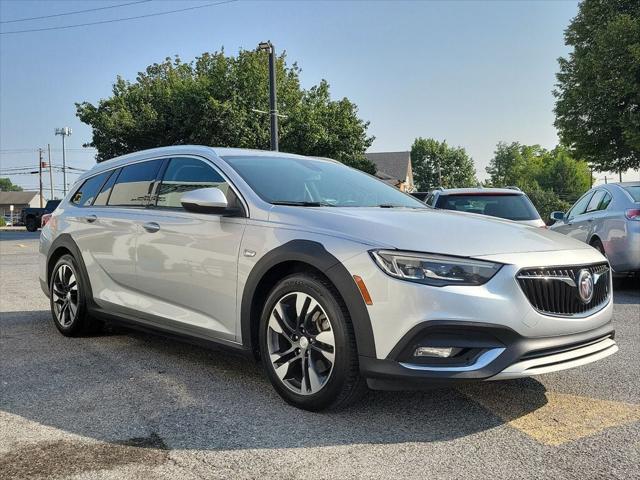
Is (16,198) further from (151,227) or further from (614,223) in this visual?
(151,227)

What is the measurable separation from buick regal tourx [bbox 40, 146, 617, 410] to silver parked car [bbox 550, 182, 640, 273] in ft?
14.4

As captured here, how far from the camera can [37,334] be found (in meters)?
5.68

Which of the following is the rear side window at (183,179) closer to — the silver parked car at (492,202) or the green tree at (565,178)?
the silver parked car at (492,202)

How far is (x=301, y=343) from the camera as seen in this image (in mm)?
3455

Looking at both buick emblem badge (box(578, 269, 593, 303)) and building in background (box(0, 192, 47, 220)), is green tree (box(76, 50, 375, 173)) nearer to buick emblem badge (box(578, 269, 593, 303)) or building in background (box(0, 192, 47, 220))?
buick emblem badge (box(578, 269, 593, 303))

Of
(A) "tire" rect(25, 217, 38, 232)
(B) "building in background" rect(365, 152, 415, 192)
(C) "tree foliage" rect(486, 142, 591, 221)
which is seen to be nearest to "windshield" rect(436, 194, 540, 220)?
(A) "tire" rect(25, 217, 38, 232)

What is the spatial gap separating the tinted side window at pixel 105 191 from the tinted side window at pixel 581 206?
6.99 metres

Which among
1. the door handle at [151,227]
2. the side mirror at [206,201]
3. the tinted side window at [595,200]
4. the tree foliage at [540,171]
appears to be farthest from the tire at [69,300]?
the tree foliage at [540,171]

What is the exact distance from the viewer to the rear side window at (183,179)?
4305 millimetres

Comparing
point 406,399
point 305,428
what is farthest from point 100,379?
point 406,399

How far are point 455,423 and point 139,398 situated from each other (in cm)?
184

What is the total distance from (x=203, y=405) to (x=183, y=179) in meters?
1.71

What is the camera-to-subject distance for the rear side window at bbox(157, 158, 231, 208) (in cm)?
430

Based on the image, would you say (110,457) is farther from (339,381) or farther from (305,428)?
(339,381)
